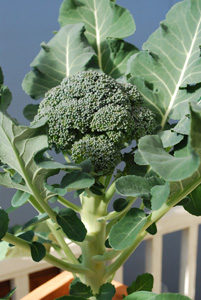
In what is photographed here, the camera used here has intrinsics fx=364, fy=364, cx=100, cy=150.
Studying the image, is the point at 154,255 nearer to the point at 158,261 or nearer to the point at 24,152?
the point at 158,261

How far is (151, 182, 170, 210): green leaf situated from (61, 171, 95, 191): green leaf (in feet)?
0.21

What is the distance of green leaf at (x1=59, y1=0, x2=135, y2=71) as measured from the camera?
2.01ft

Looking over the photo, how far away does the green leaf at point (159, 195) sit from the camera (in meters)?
0.35

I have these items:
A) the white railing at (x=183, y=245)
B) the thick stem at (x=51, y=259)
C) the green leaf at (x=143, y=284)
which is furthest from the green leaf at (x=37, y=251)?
the white railing at (x=183, y=245)

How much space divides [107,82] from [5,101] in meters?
0.14

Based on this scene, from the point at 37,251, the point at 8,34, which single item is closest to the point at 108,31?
the point at 37,251

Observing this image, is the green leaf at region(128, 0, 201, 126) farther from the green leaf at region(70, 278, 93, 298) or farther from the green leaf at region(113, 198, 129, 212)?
the green leaf at region(70, 278, 93, 298)

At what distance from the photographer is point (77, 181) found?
377 mm

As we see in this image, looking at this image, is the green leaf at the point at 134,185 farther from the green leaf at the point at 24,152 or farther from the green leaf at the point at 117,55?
the green leaf at the point at 117,55

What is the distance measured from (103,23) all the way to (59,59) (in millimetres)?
112

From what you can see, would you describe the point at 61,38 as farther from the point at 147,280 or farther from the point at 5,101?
the point at 147,280

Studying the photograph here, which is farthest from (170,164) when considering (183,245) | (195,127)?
(183,245)

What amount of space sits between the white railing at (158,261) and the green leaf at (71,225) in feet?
1.58

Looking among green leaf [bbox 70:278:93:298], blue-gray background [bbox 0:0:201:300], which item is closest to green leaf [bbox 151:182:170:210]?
green leaf [bbox 70:278:93:298]
